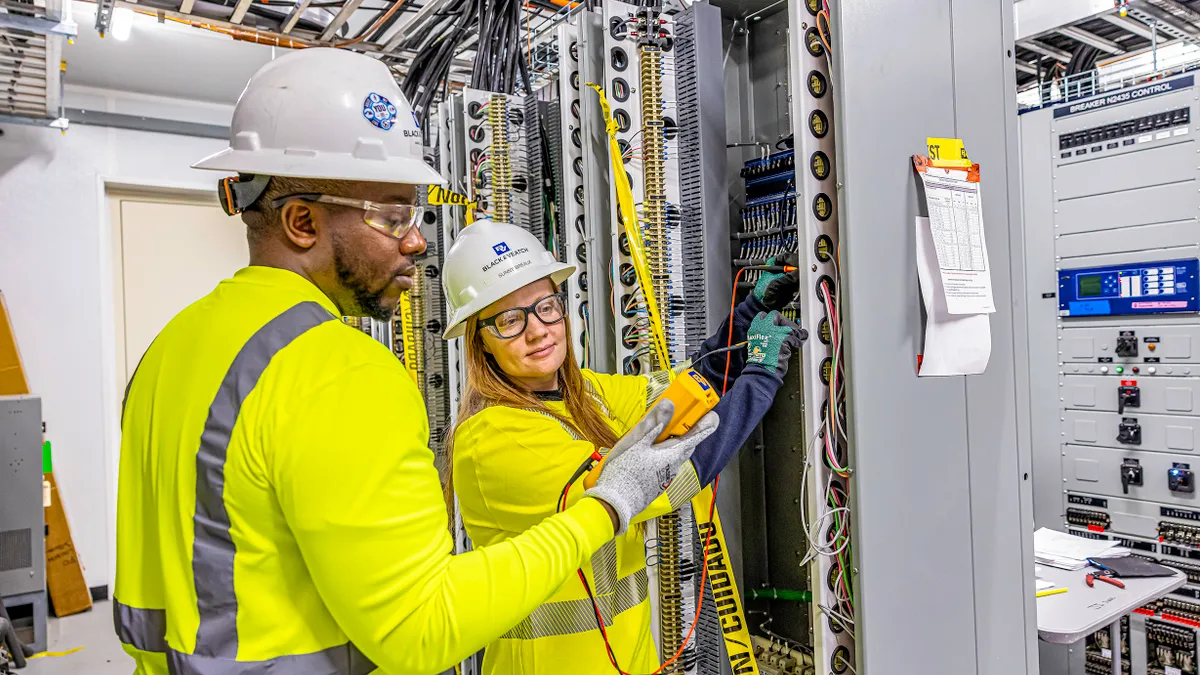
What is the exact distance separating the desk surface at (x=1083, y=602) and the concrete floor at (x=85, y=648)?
452 centimetres

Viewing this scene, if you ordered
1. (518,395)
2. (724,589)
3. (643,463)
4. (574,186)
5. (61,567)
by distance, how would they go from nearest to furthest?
(643,463), (518,395), (724,589), (574,186), (61,567)

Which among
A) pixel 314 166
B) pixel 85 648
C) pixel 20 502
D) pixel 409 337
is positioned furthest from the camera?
pixel 85 648

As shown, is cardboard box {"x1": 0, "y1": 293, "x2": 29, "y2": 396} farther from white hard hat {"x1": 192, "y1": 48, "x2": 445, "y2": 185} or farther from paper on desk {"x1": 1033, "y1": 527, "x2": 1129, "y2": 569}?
paper on desk {"x1": 1033, "y1": 527, "x2": 1129, "y2": 569}

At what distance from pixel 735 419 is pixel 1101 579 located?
5.89 ft

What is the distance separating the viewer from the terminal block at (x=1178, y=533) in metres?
3.17

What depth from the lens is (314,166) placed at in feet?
3.41

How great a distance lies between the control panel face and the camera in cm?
316

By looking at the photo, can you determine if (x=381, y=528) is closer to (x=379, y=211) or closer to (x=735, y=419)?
(x=379, y=211)

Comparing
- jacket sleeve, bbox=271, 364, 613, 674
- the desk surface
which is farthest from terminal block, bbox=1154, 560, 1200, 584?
jacket sleeve, bbox=271, 364, 613, 674

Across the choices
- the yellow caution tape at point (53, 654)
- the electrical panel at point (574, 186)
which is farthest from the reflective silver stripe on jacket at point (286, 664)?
the yellow caution tape at point (53, 654)

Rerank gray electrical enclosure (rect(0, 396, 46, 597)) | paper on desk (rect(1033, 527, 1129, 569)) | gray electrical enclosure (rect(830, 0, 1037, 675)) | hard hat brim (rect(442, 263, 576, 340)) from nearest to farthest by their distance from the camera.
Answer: gray electrical enclosure (rect(830, 0, 1037, 675)) < hard hat brim (rect(442, 263, 576, 340)) < paper on desk (rect(1033, 527, 1129, 569)) < gray electrical enclosure (rect(0, 396, 46, 597))

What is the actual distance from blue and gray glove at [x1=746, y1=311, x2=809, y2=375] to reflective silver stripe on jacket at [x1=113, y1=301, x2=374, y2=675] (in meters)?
0.88

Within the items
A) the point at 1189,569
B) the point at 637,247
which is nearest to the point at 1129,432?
the point at 1189,569

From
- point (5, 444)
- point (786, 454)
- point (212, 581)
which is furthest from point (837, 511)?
point (5, 444)
